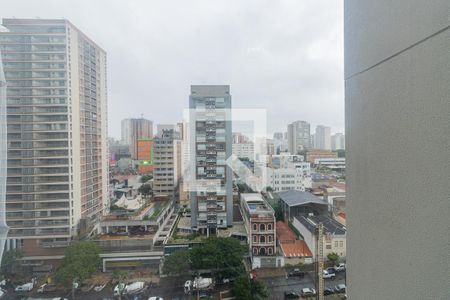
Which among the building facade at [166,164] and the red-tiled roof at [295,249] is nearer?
the red-tiled roof at [295,249]

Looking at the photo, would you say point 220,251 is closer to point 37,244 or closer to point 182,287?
point 182,287

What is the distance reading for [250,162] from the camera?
4707 mm

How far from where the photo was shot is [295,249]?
11.4 feet

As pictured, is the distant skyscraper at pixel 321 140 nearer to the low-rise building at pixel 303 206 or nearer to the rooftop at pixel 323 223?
the low-rise building at pixel 303 206

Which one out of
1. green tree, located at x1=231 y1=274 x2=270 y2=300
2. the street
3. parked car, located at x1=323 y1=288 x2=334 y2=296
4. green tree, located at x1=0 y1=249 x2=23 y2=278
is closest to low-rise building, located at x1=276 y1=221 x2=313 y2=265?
the street

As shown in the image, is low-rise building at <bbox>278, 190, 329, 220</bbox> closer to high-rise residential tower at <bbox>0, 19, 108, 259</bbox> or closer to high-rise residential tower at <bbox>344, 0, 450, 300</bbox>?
high-rise residential tower at <bbox>0, 19, 108, 259</bbox>

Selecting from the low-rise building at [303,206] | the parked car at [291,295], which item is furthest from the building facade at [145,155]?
the parked car at [291,295]

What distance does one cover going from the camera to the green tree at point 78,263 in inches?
104

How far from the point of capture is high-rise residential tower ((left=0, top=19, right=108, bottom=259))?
103 inches

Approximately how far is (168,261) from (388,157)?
3230 mm

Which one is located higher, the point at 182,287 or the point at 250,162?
the point at 250,162

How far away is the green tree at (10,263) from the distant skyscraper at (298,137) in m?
4.65

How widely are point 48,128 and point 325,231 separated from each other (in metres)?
3.87

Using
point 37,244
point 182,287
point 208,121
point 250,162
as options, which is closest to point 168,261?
point 182,287
